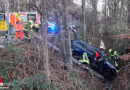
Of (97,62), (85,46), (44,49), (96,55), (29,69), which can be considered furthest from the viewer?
(85,46)

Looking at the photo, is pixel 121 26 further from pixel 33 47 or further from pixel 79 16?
pixel 33 47

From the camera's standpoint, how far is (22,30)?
9055 mm

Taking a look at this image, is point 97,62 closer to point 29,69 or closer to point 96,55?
point 96,55

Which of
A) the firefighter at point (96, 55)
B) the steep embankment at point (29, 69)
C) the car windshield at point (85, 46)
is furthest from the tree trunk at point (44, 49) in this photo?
the car windshield at point (85, 46)

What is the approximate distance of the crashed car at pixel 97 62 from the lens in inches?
417

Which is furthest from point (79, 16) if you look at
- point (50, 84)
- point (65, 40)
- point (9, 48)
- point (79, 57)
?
point (50, 84)

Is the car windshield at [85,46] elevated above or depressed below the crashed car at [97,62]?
above

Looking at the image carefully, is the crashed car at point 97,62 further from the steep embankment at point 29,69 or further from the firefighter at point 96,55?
the steep embankment at point 29,69

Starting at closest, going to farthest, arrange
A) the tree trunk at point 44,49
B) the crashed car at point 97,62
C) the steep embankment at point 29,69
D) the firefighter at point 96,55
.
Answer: the tree trunk at point 44,49, the steep embankment at point 29,69, the firefighter at point 96,55, the crashed car at point 97,62

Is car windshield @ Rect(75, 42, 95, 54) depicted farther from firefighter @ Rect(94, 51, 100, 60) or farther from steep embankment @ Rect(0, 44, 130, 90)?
steep embankment @ Rect(0, 44, 130, 90)

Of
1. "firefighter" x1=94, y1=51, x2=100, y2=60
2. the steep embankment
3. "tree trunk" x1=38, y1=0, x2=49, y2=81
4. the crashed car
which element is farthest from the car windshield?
"tree trunk" x1=38, y1=0, x2=49, y2=81

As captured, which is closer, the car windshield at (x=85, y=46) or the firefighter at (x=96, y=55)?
the firefighter at (x=96, y=55)

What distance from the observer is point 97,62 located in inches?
421

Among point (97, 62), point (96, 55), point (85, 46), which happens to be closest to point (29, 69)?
point (96, 55)
